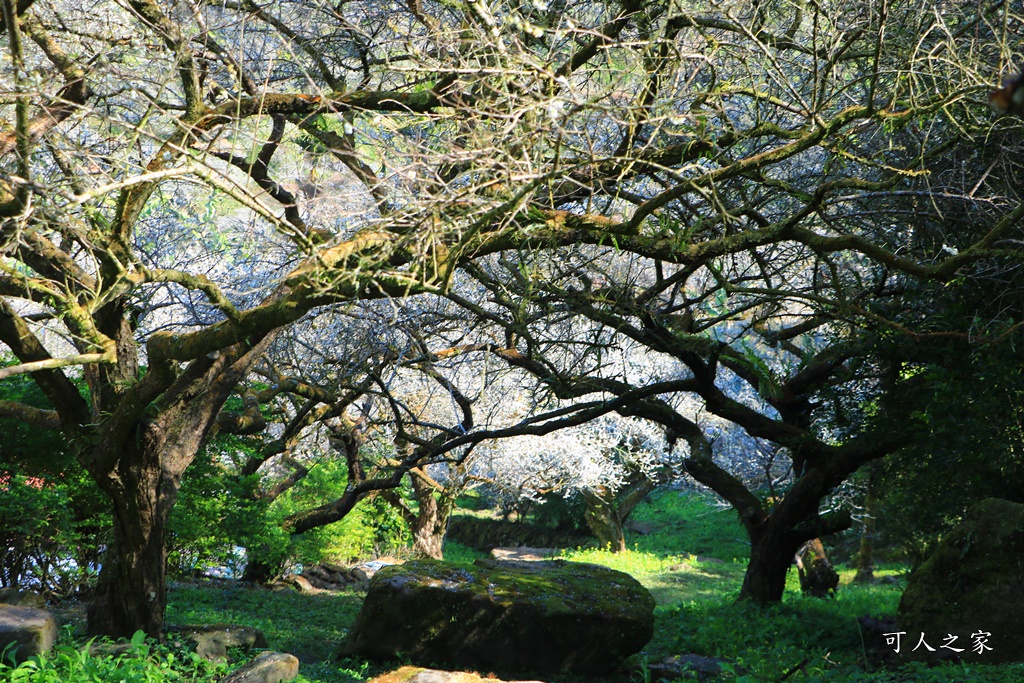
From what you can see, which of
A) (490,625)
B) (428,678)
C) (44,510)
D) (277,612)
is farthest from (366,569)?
(428,678)

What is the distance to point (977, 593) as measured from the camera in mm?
7496

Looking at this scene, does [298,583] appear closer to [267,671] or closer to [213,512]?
[213,512]

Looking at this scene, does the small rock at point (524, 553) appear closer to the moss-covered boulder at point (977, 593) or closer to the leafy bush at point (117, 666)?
the moss-covered boulder at point (977, 593)

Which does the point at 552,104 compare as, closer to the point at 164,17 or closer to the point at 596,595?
the point at 164,17

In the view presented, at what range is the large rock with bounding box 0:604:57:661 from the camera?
5.86 meters

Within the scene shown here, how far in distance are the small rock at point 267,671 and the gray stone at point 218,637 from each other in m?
1.21

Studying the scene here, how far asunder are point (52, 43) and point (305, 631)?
23.4 feet

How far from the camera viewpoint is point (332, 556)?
56.8 ft

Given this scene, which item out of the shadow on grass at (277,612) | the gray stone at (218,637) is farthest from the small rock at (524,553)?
the gray stone at (218,637)

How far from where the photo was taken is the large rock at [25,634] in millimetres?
5859

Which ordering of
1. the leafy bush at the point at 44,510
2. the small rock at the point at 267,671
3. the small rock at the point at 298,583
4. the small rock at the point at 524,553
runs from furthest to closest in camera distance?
the small rock at the point at 524,553
the small rock at the point at 298,583
the leafy bush at the point at 44,510
the small rock at the point at 267,671

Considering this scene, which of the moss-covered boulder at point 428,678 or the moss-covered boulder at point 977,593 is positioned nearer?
the moss-covered boulder at point 428,678

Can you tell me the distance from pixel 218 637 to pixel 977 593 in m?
6.85

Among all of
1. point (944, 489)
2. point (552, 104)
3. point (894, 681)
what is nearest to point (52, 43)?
point (552, 104)
